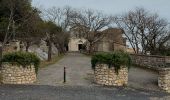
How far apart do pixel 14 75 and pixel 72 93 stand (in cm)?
424

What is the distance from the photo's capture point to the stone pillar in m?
20.9

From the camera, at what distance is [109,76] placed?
20281mm

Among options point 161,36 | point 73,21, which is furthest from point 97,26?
point 161,36

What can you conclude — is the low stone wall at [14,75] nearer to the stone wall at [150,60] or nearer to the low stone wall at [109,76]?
the low stone wall at [109,76]

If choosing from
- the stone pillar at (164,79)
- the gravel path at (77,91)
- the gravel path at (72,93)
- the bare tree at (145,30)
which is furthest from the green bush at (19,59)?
the bare tree at (145,30)

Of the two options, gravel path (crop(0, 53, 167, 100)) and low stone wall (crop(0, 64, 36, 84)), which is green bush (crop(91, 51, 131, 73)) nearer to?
gravel path (crop(0, 53, 167, 100))

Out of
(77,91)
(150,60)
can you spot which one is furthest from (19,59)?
(150,60)

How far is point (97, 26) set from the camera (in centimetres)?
7225

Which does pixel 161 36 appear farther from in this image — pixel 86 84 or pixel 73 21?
pixel 86 84

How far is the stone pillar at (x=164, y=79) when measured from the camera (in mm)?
20906

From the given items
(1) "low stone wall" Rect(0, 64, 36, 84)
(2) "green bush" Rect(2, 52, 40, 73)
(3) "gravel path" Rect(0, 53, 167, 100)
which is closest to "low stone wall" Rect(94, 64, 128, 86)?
(3) "gravel path" Rect(0, 53, 167, 100)

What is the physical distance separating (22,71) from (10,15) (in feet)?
42.8

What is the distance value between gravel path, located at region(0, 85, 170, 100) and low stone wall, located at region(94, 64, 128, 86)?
0.95m

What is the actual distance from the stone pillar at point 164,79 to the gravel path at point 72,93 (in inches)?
56.9
